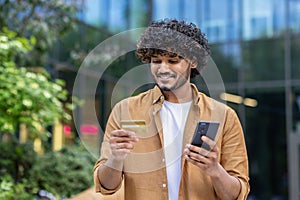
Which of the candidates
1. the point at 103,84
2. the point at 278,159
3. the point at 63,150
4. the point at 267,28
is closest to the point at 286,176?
the point at 278,159

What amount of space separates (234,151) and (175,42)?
53 centimetres

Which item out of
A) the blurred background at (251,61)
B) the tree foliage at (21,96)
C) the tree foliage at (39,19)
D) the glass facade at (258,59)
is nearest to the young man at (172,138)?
the tree foliage at (21,96)

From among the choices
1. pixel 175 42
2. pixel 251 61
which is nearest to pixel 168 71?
pixel 175 42

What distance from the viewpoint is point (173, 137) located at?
2.25 metres

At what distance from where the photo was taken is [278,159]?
12.1 metres

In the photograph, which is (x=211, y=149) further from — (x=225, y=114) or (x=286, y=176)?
(x=286, y=176)

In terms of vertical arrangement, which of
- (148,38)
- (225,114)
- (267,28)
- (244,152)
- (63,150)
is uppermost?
(267,28)

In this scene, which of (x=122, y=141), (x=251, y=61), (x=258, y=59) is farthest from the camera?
(x=251, y=61)

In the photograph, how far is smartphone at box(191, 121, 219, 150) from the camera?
2008 millimetres

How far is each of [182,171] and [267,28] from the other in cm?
1119

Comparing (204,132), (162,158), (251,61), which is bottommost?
(162,158)

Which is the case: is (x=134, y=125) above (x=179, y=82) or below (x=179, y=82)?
below

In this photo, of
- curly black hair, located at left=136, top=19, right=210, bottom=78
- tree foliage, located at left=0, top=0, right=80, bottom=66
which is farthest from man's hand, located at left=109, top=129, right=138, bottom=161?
tree foliage, located at left=0, top=0, right=80, bottom=66

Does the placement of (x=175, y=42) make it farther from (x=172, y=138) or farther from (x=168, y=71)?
(x=172, y=138)
